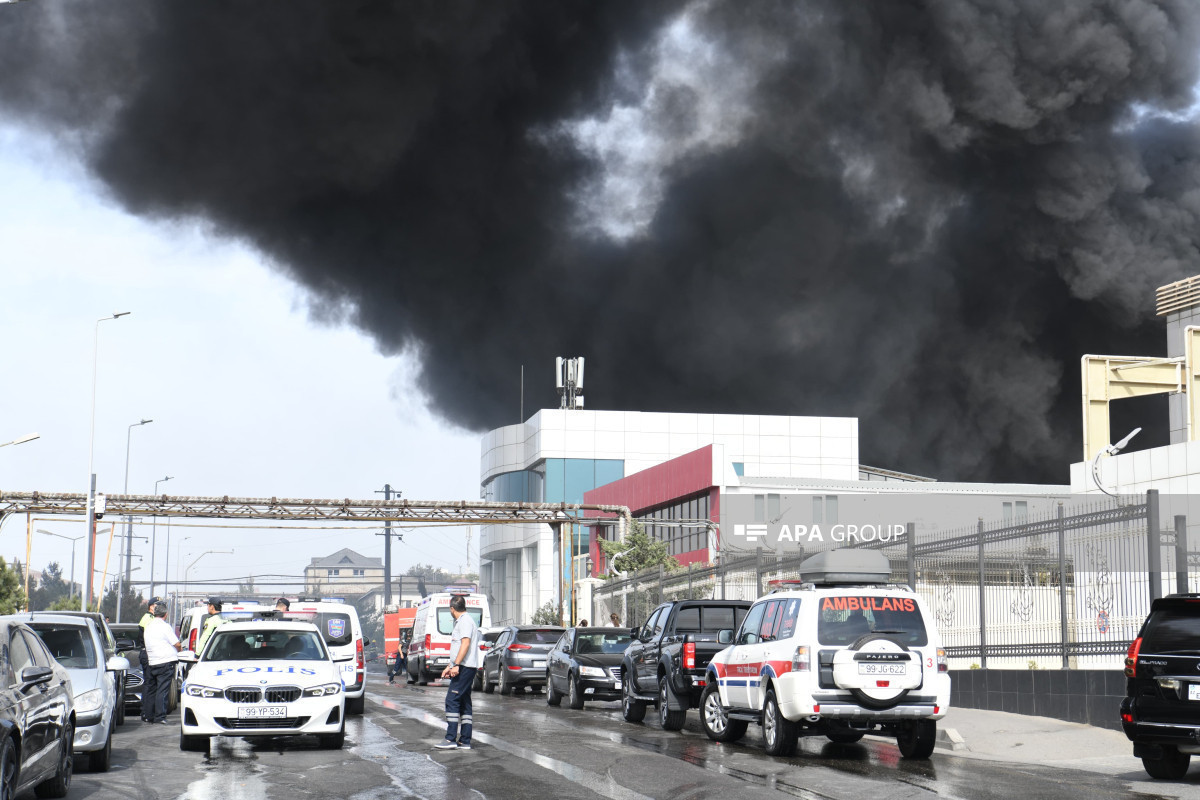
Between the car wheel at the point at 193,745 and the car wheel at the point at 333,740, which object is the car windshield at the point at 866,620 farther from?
the car wheel at the point at 193,745

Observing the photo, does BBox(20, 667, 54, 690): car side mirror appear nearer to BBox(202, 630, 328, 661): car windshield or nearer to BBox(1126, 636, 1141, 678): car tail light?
BBox(202, 630, 328, 661): car windshield

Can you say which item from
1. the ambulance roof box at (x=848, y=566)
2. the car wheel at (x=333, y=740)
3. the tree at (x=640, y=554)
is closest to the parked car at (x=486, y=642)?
the ambulance roof box at (x=848, y=566)

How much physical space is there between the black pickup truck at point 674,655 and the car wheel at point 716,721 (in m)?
1.34

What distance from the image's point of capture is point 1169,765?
1208cm

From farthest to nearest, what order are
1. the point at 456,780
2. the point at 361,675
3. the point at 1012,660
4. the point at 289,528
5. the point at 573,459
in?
the point at 573,459
the point at 289,528
the point at 361,675
the point at 1012,660
the point at 456,780

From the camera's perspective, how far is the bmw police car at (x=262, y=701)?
14617 mm

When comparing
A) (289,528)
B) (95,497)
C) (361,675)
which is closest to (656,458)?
(289,528)

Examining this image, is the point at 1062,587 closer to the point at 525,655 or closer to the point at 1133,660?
the point at 1133,660

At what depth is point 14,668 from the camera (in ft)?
32.6

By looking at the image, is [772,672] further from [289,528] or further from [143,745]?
[289,528]

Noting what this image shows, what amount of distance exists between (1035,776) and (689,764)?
10.7ft

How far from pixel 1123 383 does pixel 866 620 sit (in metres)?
27.9

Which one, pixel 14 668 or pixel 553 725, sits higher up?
pixel 14 668

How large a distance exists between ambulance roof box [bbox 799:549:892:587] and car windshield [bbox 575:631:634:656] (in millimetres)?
7314
